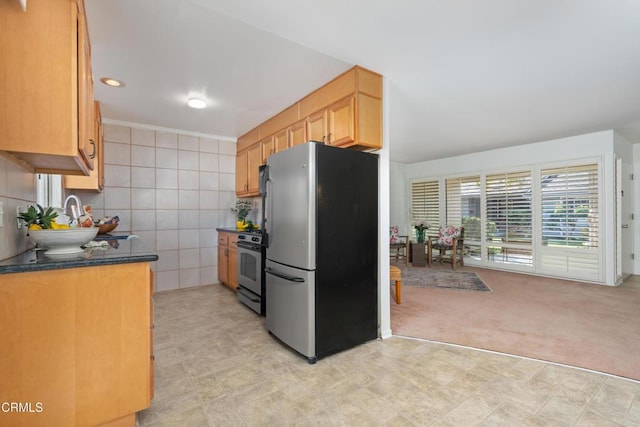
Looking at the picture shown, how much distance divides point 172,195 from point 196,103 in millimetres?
1626

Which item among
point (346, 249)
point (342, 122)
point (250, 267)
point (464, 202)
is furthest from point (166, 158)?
point (464, 202)

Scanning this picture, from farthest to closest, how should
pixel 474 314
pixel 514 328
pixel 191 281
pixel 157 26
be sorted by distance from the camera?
1. pixel 191 281
2. pixel 474 314
3. pixel 514 328
4. pixel 157 26

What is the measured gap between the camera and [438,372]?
203cm

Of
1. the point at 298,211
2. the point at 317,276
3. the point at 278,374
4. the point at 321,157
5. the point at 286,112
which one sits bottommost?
the point at 278,374

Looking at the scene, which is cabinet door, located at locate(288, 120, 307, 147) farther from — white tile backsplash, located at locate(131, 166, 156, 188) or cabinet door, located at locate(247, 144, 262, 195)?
white tile backsplash, located at locate(131, 166, 156, 188)

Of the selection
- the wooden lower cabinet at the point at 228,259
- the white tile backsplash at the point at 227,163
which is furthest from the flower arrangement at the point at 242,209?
the white tile backsplash at the point at 227,163

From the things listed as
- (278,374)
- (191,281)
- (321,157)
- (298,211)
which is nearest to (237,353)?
(278,374)

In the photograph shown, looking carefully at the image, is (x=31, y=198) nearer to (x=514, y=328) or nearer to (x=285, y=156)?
(x=285, y=156)

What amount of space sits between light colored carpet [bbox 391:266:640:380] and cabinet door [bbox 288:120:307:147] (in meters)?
2.12

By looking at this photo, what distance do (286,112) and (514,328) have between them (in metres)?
3.28

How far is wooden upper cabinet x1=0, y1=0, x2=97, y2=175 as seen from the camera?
120cm

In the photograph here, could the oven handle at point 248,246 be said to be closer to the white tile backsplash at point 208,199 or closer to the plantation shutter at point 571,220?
the white tile backsplash at point 208,199

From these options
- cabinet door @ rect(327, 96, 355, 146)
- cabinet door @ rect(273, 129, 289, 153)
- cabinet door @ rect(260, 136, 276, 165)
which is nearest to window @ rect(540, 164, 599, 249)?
cabinet door @ rect(327, 96, 355, 146)

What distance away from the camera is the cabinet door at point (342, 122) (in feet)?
7.90
